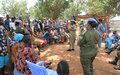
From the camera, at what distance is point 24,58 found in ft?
16.0

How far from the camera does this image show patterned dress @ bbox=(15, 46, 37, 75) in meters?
4.84

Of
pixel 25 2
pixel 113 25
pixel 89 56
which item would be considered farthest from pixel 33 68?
pixel 25 2

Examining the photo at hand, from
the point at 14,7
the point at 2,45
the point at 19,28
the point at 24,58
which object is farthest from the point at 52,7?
the point at 14,7

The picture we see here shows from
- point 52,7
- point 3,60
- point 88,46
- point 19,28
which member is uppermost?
point 52,7

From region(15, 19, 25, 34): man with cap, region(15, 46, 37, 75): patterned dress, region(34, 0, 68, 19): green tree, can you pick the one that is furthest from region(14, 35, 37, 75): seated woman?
region(34, 0, 68, 19): green tree

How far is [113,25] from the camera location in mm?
40031

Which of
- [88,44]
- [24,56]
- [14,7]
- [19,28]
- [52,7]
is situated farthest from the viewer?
[14,7]

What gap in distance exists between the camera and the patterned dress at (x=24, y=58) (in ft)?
15.9

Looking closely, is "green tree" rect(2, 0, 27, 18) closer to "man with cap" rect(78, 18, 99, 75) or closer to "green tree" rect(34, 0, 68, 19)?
"green tree" rect(34, 0, 68, 19)

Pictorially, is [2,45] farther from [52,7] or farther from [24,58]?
[52,7]

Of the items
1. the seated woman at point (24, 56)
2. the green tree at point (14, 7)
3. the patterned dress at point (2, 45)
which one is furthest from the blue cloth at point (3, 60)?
the green tree at point (14, 7)

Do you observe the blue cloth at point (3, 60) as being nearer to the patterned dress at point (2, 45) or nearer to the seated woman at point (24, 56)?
the patterned dress at point (2, 45)

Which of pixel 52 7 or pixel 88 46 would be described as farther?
pixel 52 7

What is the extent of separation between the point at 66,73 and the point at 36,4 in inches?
1235
